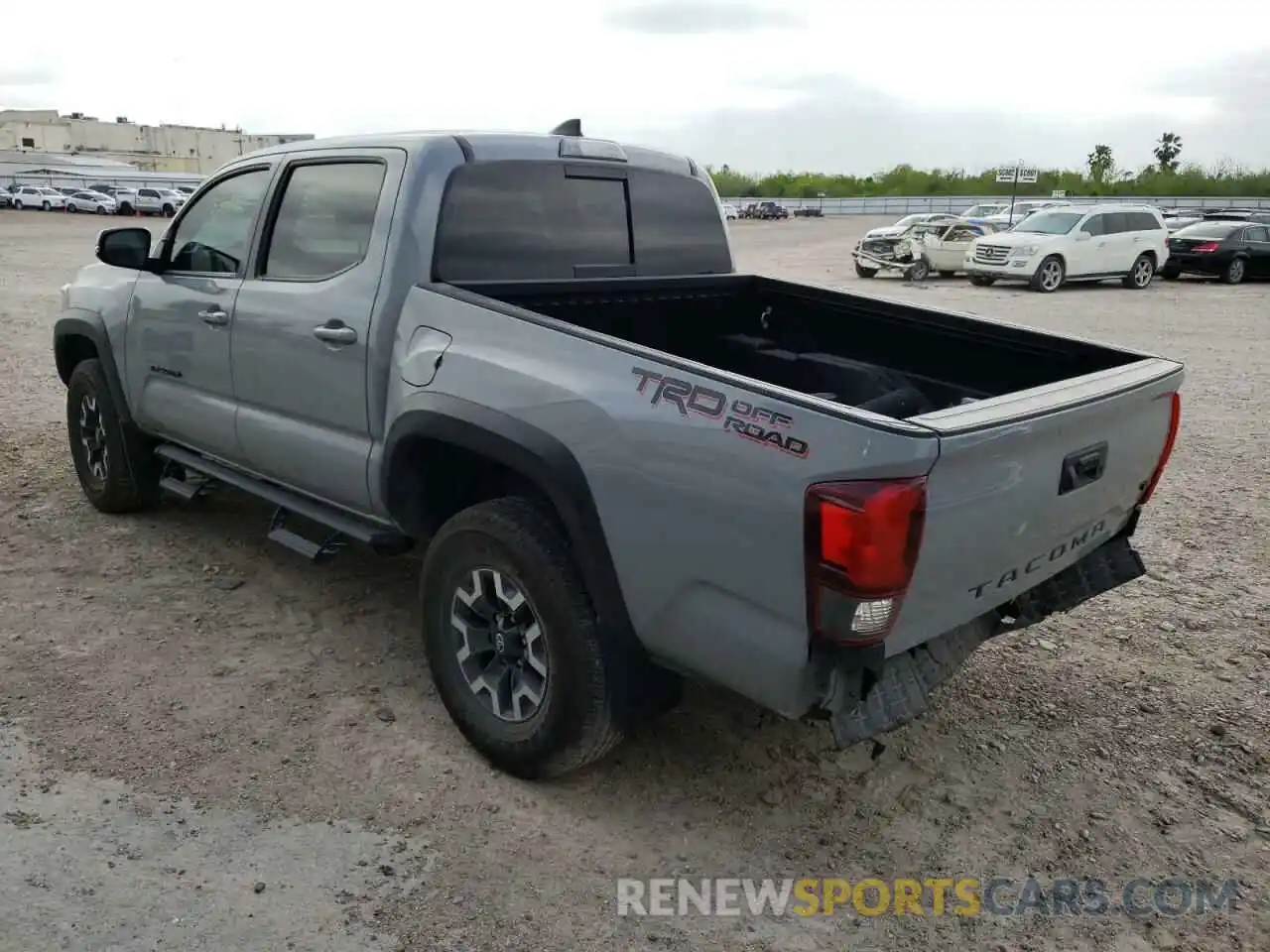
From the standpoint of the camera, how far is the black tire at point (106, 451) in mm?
5324

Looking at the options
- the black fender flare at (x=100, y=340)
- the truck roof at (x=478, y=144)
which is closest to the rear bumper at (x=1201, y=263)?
the truck roof at (x=478, y=144)

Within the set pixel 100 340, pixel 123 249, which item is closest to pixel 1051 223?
pixel 100 340

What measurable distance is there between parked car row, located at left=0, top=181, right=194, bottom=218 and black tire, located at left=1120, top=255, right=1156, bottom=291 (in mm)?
41894

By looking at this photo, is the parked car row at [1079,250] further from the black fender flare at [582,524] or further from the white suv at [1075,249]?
the black fender flare at [582,524]

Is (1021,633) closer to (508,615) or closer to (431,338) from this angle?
(508,615)

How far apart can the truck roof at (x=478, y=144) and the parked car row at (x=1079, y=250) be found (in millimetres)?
18535

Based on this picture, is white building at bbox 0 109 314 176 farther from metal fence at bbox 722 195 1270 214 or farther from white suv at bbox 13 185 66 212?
metal fence at bbox 722 195 1270 214

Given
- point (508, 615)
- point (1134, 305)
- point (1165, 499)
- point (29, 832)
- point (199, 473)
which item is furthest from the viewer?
point (1134, 305)

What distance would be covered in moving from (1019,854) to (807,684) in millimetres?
1047

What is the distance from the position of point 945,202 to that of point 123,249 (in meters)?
62.7

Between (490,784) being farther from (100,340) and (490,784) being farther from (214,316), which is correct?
→ (100,340)

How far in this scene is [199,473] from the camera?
5.00m

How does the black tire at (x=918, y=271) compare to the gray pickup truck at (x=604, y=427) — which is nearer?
the gray pickup truck at (x=604, y=427)

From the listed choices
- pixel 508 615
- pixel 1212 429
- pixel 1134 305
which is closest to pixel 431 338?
pixel 508 615
